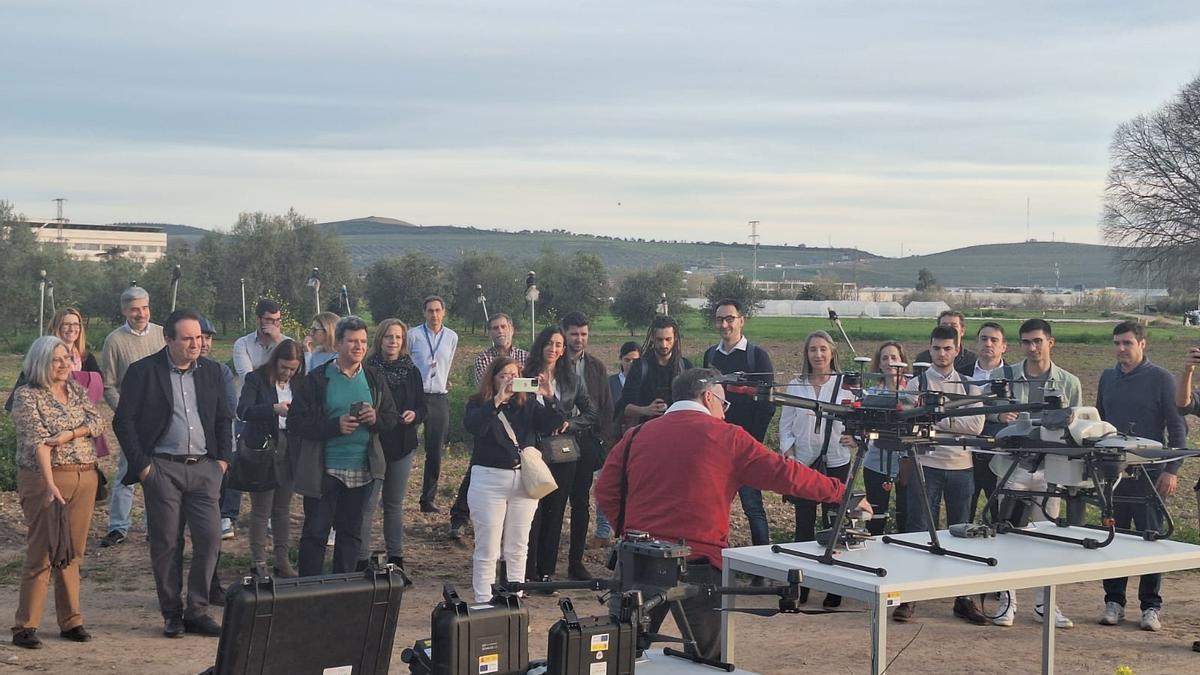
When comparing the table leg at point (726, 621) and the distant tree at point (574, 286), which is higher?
the distant tree at point (574, 286)

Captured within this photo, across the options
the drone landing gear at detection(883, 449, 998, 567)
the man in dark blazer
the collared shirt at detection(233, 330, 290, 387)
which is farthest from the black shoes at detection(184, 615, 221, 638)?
the drone landing gear at detection(883, 449, 998, 567)

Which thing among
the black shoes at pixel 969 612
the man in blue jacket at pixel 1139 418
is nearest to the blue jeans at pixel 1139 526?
the man in blue jacket at pixel 1139 418

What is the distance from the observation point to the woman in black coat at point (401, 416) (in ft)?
28.6

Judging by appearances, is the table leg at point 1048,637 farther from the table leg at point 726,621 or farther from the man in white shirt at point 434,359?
the man in white shirt at point 434,359

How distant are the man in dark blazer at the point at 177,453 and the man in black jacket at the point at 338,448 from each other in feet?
1.81

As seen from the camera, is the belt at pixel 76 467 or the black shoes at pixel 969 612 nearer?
the belt at pixel 76 467

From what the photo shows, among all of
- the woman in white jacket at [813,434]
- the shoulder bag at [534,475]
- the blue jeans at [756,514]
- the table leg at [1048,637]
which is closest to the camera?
the table leg at [1048,637]

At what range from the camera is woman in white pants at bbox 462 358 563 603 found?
26.1 ft

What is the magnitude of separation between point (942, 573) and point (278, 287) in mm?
74381

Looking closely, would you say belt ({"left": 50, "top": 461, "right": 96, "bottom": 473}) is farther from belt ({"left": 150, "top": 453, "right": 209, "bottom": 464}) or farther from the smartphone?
the smartphone

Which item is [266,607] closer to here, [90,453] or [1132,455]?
[90,453]

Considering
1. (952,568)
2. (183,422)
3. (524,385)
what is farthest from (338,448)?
(952,568)

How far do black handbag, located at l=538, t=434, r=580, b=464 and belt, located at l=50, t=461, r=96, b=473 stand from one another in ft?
8.76

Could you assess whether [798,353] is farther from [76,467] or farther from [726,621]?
[726,621]
